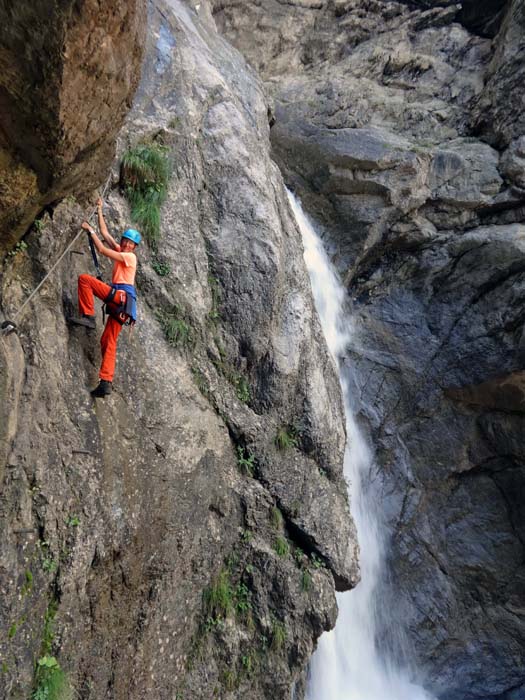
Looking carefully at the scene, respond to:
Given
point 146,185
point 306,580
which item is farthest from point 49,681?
point 146,185

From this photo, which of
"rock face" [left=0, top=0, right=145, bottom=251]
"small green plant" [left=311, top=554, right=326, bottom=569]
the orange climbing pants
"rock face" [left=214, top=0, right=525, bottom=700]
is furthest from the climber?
"rock face" [left=214, top=0, right=525, bottom=700]

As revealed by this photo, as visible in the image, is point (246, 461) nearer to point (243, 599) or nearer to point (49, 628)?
point (243, 599)

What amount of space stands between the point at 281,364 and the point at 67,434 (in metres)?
3.54

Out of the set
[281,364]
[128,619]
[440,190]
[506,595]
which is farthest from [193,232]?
[506,595]

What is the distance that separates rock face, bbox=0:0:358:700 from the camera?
15.3 ft

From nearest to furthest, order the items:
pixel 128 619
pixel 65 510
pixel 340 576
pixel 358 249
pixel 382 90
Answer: pixel 65 510 < pixel 128 619 < pixel 340 576 < pixel 358 249 < pixel 382 90

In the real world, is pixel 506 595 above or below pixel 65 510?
below

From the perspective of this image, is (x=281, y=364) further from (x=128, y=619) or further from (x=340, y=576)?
(x=128, y=619)

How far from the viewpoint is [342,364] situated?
13.1 m

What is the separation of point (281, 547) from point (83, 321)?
12.8ft

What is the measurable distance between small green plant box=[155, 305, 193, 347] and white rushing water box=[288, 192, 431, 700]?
6236mm

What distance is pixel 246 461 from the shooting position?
693cm

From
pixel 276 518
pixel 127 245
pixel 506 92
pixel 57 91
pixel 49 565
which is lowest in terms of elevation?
pixel 49 565

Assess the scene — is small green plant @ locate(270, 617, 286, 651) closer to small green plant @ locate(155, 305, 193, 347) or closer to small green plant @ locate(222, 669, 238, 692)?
small green plant @ locate(222, 669, 238, 692)
